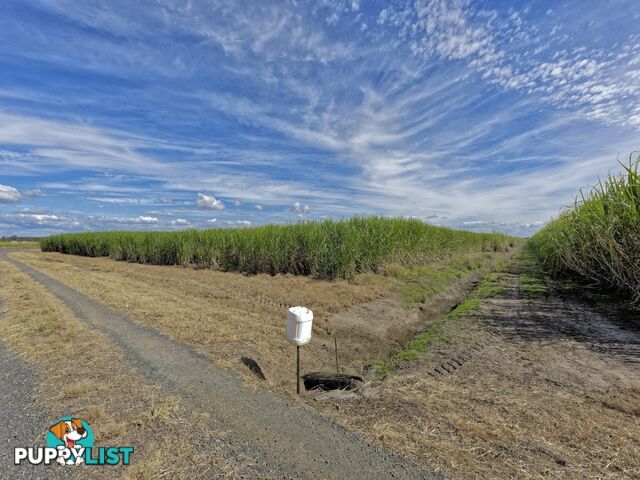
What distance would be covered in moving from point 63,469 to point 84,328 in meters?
3.52

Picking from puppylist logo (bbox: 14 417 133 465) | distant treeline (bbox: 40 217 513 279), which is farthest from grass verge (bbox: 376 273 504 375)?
distant treeline (bbox: 40 217 513 279)

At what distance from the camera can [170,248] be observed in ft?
56.4

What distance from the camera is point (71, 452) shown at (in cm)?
210

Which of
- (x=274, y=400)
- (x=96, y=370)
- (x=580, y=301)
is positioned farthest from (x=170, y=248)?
(x=580, y=301)

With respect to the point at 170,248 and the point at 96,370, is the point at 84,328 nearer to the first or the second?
the point at 96,370

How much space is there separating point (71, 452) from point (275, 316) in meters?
4.21

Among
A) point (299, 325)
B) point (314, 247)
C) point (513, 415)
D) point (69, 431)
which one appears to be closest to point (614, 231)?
point (513, 415)

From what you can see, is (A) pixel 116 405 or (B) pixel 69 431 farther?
(A) pixel 116 405

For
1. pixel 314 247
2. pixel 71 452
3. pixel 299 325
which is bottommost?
pixel 71 452

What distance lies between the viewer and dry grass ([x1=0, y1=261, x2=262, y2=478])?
6.48 ft

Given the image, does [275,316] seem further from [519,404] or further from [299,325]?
[519,404]

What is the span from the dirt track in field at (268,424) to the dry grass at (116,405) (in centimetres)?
17

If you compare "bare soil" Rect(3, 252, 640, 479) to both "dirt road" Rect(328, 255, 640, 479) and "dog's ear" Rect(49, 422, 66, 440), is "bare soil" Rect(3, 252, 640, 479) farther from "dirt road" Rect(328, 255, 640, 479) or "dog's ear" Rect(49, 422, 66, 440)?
"dog's ear" Rect(49, 422, 66, 440)

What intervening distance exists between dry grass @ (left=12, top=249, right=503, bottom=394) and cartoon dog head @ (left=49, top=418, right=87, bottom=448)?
1.44 metres
